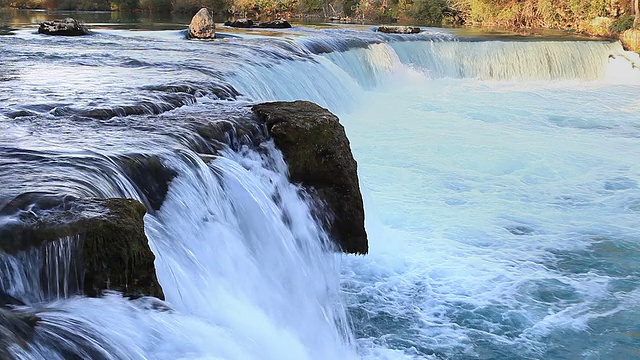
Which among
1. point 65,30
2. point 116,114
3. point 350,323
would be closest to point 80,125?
point 116,114

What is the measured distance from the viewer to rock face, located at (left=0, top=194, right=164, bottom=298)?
123 inches

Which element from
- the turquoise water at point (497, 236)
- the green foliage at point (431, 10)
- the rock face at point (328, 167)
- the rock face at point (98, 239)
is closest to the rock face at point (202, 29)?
the turquoise water at point (497, 236)

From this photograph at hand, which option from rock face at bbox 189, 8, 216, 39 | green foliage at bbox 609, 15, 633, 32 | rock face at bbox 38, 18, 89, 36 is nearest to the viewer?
rock face at bbox 38, 18, 89, 36

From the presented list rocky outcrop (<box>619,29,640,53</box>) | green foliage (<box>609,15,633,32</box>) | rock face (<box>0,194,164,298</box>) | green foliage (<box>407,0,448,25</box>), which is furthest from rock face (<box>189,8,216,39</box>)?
green foliage (<box>407,0,448,25</box>)

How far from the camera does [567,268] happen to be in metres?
6.18

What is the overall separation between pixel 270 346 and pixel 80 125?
297 cm

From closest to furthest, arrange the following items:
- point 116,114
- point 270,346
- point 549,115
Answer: point 270,346 < point 116,114 < point 549,115

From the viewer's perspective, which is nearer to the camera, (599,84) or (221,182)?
(221,182)

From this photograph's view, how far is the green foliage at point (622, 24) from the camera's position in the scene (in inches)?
973

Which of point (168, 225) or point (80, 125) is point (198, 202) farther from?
point (80, 125)

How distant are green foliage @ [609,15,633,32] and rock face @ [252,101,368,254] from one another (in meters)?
22.0

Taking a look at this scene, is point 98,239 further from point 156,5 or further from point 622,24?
point 156,5

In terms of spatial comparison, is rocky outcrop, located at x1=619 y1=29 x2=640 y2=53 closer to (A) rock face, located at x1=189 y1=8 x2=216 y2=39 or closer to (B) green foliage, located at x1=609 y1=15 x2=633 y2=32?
(B) green foliage, located at x1=609 y1=15 x2=633 y2=32

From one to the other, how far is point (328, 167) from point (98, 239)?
2.93m
